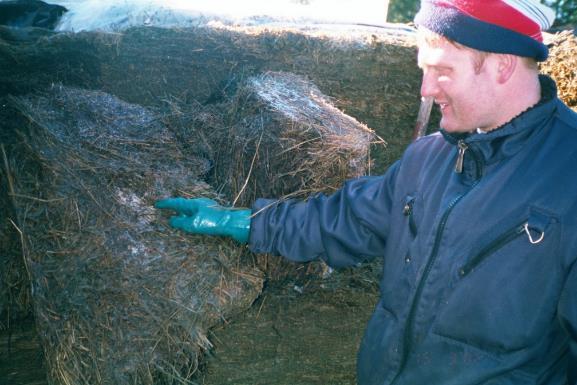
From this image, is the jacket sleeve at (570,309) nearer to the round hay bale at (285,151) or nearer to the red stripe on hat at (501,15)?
the red stripe on hat at (501,15)

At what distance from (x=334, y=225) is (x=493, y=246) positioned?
27.7 inches

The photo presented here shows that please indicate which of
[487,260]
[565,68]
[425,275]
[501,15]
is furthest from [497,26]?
[565,68]

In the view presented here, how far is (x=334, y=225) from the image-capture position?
2.10 metres

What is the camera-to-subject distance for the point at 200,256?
7.64ft

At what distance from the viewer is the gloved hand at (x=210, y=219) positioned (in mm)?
2318

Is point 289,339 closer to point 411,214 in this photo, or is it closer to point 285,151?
point 285,151

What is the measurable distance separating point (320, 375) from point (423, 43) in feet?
7.79

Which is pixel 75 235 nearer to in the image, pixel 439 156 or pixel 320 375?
pixel 439 156

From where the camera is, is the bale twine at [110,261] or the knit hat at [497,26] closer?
the knit hat at [497,26]

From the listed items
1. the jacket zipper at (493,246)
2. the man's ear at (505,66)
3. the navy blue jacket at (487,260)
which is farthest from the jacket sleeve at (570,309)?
the man's ear at (505,66)

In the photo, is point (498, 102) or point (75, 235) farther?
point (75, 235)

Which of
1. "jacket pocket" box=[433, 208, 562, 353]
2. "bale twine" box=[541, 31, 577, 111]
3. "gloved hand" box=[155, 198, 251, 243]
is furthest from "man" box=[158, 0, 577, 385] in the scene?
"bale twine" box=[541, 31, 577, 111]

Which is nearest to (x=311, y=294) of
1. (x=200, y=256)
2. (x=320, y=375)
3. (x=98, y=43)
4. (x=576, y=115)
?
(x=320, y=375)

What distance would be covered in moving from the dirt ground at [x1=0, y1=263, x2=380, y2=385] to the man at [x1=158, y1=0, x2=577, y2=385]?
1321mm
